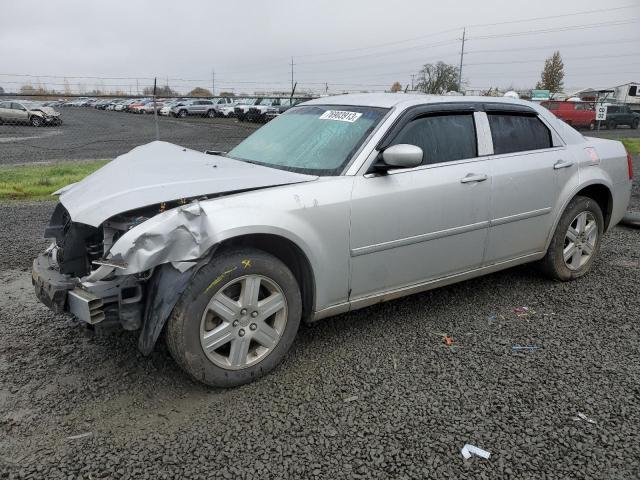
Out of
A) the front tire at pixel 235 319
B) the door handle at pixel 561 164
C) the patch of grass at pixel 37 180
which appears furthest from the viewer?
the patch of grass at pixel 37 180

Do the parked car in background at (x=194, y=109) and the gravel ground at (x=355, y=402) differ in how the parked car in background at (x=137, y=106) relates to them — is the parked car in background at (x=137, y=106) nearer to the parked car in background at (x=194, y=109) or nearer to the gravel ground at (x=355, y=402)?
the parked car in background at (x=194, y=109)

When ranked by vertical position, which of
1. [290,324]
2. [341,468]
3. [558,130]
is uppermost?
[558,130]

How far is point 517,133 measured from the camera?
437 centimetres

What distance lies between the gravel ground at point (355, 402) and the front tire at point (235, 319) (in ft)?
0.53

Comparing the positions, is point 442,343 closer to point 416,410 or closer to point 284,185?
point 416,410

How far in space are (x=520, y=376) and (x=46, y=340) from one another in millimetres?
3109

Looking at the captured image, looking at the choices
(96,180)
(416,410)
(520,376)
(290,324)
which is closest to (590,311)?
(520,376)

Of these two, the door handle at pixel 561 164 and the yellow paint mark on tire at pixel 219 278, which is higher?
the door handle at pixel 561 164

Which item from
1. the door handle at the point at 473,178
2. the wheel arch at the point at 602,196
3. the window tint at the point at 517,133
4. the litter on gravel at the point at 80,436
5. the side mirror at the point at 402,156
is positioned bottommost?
the litter on gravel at the point at 80,436

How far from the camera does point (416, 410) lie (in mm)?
2877

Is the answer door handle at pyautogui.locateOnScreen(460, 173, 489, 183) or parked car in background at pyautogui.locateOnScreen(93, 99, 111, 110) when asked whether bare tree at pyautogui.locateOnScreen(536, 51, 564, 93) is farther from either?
door handle at pyautogui.locateOnScreen(460, 173, 489, 183)

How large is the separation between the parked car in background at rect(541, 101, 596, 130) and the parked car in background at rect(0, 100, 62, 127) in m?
25.4

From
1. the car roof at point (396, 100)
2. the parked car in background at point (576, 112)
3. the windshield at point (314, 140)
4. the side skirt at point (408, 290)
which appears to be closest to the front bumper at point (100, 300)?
the side skirt at point (408, 290)

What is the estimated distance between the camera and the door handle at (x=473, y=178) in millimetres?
3821
